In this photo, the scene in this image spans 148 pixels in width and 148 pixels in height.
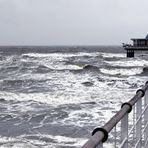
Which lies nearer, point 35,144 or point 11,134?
point 35,144

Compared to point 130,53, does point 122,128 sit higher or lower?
higher

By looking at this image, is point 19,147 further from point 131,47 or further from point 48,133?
point 131,47

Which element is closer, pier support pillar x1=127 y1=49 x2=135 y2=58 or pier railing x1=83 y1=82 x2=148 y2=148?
pier railing x1=83 y1=82 x2=148 y2=148

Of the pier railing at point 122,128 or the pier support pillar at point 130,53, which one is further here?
the pier support pillar at point 130,53

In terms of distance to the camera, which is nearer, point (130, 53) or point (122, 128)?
point (122, 128)

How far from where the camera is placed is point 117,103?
17312 mm

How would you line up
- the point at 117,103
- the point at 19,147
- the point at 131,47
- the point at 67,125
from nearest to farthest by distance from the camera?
1. the point at 19,147
2. the point at 67,125
3. the point at 117,103
4. the point at 131,47

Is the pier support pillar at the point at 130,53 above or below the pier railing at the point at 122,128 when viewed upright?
below

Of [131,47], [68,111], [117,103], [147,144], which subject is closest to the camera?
[147,144]

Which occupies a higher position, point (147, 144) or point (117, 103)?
point (147, 144)

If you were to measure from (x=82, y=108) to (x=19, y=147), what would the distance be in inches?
273

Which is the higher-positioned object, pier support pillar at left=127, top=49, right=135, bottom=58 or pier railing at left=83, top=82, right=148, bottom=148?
pier railing at left=83, top=82, right=148, bottom=148

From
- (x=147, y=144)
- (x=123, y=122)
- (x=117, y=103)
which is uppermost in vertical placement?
(x=123, y=122)

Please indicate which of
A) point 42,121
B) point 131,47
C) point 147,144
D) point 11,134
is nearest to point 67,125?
point 42,121
